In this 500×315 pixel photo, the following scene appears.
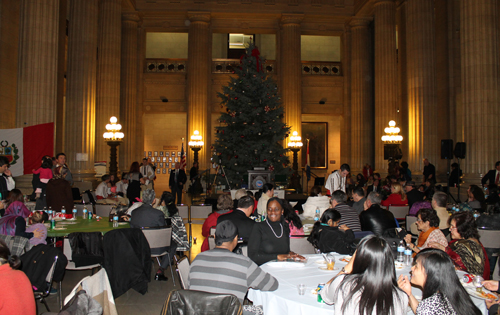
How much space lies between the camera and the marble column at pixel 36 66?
33.5 feet

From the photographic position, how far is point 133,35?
2183cm

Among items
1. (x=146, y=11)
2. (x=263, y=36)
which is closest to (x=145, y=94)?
(x=146, y=11)

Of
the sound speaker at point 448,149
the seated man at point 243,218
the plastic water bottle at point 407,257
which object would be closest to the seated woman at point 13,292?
the seated man at point 243,218

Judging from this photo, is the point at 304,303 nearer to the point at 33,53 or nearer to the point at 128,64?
the point at 33,53

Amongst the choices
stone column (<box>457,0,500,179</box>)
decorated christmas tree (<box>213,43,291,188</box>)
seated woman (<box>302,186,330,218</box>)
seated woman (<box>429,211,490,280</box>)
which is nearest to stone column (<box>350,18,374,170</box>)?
decorated christmas tree (<box>213,43,291,188</box>)

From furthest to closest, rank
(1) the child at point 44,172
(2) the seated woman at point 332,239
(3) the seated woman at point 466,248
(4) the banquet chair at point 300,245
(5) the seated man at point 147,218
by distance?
(1) the child at point 44,172 → (5) the seated man at point 147,218 → (4) the banquet chair at point 300,245 → (2) the seated woman at point 332,239 → (3) the seated woman at point 466,248

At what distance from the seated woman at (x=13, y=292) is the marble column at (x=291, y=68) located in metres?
19.9

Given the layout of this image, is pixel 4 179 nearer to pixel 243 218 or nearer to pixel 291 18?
pixel 243 218

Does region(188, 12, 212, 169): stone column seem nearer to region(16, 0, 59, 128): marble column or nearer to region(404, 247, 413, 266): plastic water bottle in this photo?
region(16, 0, 59, 128): marble column

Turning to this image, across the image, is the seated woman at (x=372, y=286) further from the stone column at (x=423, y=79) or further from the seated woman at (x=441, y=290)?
the stone column at (x=423, y=79)

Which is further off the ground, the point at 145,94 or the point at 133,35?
the point at 133,35

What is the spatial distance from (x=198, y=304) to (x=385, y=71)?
1858 cm

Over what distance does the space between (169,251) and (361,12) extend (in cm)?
1970

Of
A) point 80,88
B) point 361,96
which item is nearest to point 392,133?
point 361,96
